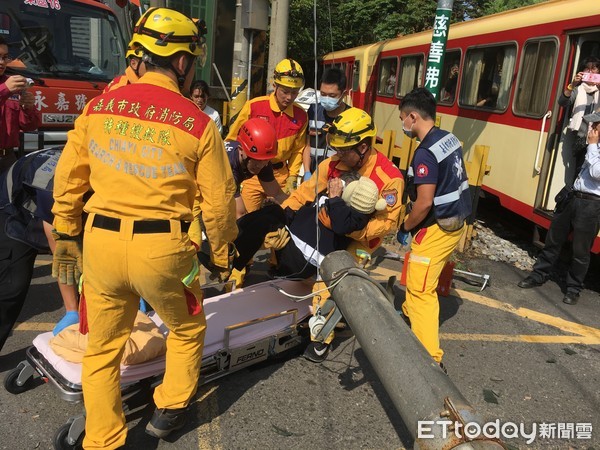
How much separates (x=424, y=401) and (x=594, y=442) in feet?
5.65

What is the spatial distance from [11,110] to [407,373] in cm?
436

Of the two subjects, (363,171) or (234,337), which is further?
(363,171)

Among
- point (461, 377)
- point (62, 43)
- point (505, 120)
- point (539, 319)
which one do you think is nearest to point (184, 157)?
point (461, 377)

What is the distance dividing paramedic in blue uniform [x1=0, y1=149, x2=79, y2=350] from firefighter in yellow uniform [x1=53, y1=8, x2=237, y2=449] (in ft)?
2.44

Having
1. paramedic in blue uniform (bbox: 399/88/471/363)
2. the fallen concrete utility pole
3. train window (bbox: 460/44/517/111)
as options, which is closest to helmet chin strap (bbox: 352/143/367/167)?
paramedic in blue uniform (bbox: 399/88/471/363)

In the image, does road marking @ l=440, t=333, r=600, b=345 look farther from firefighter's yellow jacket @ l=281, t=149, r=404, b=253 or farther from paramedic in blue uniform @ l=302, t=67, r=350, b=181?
paramedic in blue uniform @ l=302, t=67, r=350, b=181

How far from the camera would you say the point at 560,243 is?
5.39 meters

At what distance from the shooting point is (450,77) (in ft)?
30.4

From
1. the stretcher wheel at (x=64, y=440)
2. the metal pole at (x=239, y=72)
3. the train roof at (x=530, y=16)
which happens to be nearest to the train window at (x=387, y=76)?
the train roof at (x=530, y=16)

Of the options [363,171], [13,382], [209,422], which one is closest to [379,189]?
[363,171]

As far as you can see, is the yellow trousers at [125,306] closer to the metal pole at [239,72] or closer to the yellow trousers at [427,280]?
the yellow trousers at [427,280]

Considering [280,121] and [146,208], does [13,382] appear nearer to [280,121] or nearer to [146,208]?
[146,208]

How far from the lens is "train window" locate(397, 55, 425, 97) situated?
422 inches

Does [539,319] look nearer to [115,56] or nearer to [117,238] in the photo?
[117,238]
